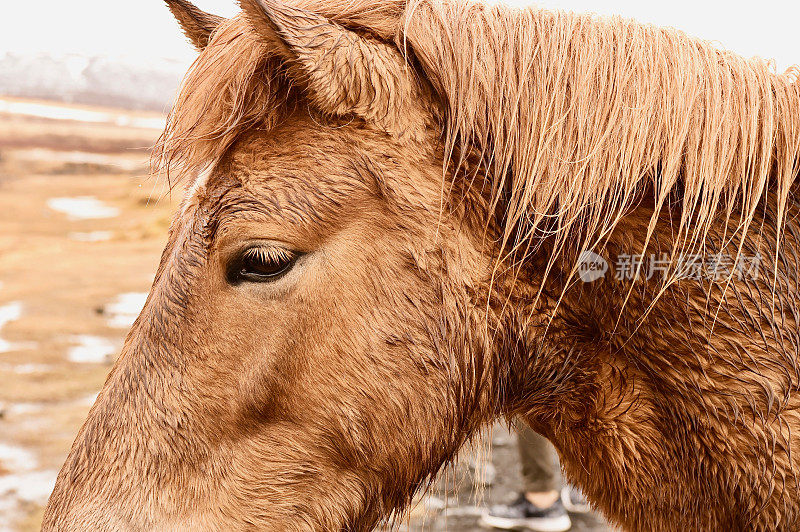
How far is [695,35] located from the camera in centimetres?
135

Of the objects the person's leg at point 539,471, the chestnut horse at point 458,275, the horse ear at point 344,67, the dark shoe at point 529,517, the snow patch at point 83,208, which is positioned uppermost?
the horse ear at point 344,67

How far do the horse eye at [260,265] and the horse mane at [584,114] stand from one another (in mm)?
253

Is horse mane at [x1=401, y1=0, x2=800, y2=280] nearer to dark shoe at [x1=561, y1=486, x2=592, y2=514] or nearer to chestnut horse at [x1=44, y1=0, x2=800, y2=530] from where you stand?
chestnut horse at [x1=44, y1=0, x2=800, y2=530]

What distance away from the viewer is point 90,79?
10.0 meters

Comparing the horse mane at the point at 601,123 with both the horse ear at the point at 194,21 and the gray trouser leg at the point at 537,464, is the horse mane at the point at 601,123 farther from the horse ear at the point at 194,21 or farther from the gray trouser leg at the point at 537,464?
the gray trouser leg at the point at 537,464

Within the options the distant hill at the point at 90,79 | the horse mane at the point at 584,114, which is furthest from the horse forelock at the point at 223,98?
the distant hill at the point at 90,79

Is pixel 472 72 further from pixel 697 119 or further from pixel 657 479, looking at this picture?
pixel 657 479

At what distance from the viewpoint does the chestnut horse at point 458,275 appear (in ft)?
3.90

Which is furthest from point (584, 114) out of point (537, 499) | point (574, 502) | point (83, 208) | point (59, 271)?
point (83, 208)

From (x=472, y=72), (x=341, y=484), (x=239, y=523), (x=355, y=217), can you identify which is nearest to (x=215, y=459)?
(x=239, y=523)

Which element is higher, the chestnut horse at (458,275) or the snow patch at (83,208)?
the chestnut horse at (458,275)

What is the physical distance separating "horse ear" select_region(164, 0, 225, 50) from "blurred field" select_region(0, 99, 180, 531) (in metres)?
0.33

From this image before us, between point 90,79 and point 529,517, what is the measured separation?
9626 mm

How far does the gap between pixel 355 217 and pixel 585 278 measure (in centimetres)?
46
